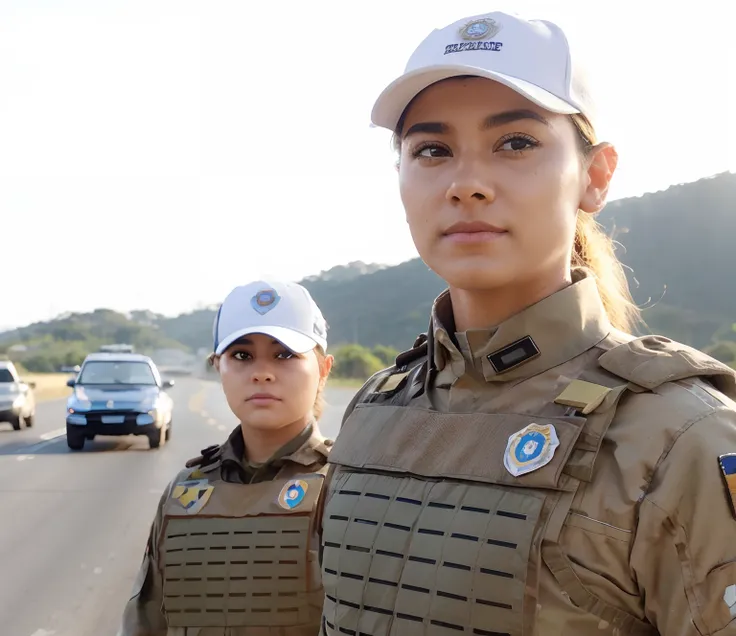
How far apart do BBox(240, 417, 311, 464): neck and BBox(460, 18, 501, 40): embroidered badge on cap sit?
1705 mm

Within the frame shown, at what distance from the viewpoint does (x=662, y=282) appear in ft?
227

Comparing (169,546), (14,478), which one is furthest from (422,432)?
(14,478)

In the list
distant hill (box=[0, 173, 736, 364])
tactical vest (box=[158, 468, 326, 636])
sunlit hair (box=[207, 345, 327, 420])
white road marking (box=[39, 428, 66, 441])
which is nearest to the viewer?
tactical vest (box=[158, 468, 326, 636])

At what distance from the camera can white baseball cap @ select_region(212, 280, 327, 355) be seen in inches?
128

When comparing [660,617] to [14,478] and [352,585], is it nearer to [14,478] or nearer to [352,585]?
[352,585]

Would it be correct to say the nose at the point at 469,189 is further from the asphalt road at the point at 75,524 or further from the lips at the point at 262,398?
the asphalt road at the point at 75,524

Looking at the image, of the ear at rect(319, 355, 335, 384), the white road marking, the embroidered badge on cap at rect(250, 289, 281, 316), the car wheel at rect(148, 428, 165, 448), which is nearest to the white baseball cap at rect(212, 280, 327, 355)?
the embroidered badge on cap at rect(250, 289, 281, 316)

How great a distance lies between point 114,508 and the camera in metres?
10.5

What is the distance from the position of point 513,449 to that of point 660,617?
368 millimetres

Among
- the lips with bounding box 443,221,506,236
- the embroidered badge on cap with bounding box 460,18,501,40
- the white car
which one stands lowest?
the white car

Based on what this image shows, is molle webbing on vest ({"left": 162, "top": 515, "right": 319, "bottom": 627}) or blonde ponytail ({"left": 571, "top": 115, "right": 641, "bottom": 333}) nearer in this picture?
blonde ponytail ({"left": 571, "top": 115, "right": 641, "bottom": 333})

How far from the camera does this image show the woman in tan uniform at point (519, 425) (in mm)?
1524

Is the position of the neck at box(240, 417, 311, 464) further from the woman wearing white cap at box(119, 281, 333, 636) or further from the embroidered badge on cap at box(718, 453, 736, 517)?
the embroidered badge on cap at box(718, 453, 736, 517)

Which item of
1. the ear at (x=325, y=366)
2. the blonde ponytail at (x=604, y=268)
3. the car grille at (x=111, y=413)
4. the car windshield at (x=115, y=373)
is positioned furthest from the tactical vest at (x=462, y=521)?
the car windshield at (x=115, y=373)
